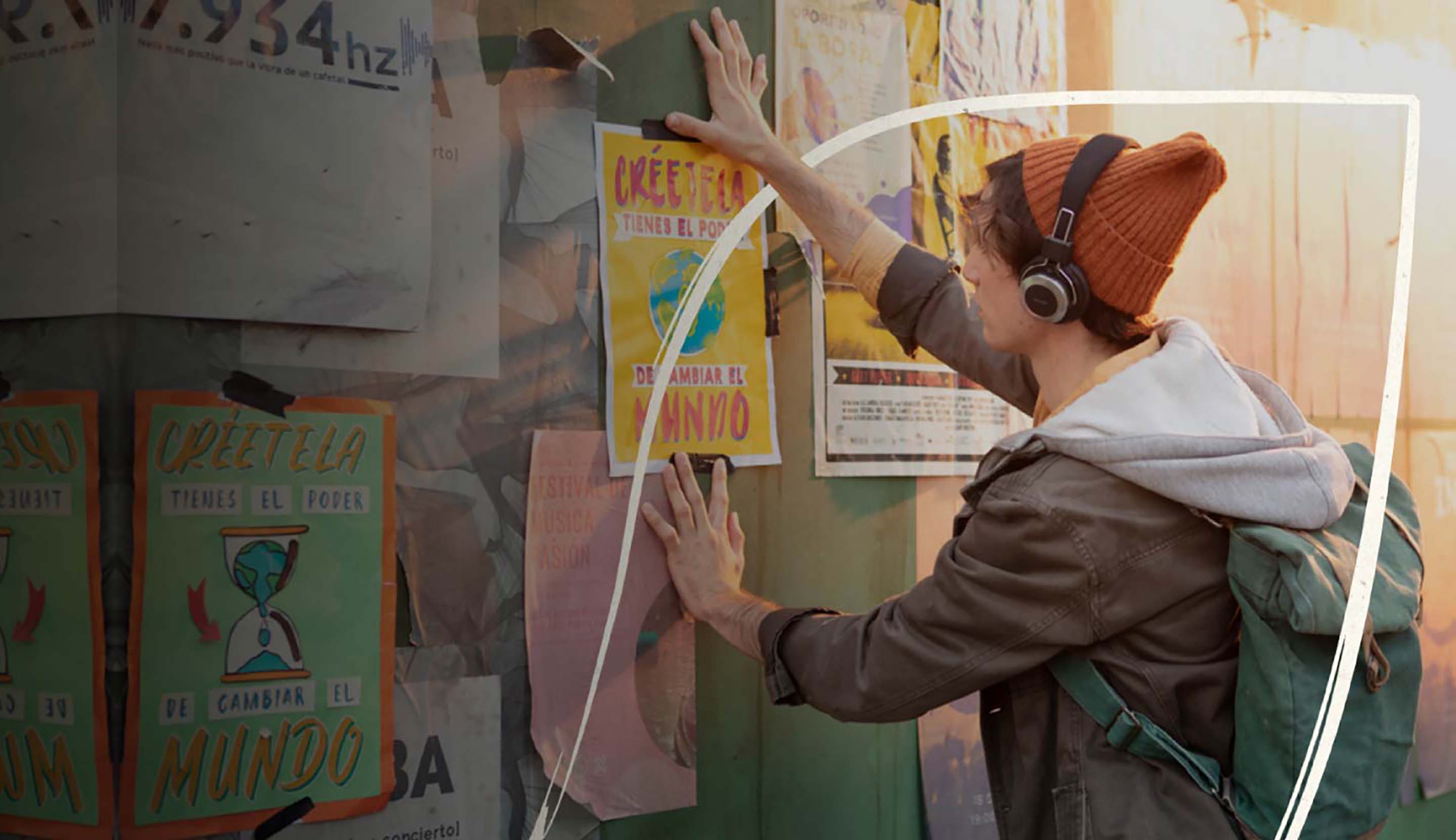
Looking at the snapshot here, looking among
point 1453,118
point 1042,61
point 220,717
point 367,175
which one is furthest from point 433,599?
point 1453,118

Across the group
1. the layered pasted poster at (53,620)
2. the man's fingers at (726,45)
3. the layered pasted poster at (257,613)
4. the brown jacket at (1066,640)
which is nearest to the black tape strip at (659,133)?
the man's fingers at (726,45)

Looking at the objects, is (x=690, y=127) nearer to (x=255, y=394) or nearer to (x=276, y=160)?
(x=276, y=160)

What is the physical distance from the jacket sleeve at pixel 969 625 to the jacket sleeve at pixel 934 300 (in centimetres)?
47

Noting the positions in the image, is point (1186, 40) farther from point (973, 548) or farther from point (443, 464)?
point (443, 464)

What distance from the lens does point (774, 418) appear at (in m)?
1.89

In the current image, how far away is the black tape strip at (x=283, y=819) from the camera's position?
55.8 inches

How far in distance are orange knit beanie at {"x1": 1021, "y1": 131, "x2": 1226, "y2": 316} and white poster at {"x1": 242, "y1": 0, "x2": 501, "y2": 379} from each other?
28.0 inches

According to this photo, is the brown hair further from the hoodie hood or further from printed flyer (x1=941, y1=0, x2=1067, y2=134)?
printed flyer (x1=941, y1=0, x2=1067, y2=134)

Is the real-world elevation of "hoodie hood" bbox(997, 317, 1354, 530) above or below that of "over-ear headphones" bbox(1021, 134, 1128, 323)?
below

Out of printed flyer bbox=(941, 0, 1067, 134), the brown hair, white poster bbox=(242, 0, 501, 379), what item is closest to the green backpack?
the brown hair

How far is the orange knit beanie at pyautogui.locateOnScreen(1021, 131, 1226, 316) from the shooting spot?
4.54 ft

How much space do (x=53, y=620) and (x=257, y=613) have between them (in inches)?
8.4

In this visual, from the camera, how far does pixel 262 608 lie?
141 centimetres
